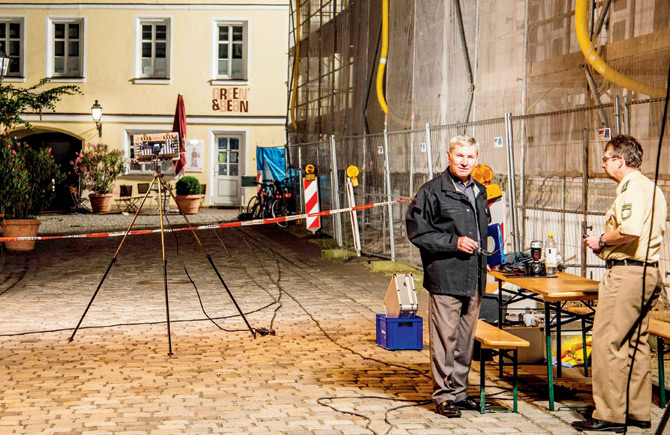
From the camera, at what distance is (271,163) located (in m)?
26.6

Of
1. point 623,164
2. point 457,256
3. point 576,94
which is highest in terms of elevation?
point 576,94

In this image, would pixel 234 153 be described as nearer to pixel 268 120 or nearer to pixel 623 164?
pixel 268 120

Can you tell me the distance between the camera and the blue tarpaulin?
87.3 feet

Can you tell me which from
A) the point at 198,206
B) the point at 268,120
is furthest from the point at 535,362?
the point at 268,120

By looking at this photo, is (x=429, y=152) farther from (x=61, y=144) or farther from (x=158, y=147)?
(x=61, y=144)

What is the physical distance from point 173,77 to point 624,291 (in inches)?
1122

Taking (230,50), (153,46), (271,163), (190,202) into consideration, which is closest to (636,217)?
(271,163)

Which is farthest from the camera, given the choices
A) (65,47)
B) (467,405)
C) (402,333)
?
(65,47)

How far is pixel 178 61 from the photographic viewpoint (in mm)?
33062

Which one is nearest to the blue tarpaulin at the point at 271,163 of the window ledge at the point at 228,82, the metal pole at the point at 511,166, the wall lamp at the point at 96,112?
the window ledge at the point at 228,82

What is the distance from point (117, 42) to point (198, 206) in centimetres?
698

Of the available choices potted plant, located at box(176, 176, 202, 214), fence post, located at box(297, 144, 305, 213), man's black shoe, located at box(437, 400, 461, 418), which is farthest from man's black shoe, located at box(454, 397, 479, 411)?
potted plant, located at box(176, 176, 202, 214)

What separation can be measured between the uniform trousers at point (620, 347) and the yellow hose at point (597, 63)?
4425 mm

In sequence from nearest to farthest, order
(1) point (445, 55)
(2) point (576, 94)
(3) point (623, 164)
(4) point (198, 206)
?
(3) point (623, 164) → (2) point (576, 94) → (1) point (445, 55) → (4) point (198, 206)
